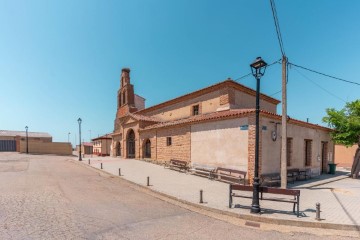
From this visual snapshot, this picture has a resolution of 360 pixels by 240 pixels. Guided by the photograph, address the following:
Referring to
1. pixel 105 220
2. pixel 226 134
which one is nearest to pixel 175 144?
pixel 226 134

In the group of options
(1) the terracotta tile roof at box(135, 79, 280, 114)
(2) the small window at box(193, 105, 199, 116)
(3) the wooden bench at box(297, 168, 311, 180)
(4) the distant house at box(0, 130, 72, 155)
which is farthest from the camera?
(4) the distant house at box(0, 130, 72, 155)

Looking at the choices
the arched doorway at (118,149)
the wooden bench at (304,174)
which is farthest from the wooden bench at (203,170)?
the arched doorway at (118,149)

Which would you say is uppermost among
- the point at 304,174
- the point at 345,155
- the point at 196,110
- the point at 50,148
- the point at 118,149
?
the point at 196,110

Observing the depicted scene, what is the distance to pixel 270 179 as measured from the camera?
11.9 metres

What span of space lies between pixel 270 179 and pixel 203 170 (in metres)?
4.31

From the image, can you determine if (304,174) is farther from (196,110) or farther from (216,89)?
(196,110)

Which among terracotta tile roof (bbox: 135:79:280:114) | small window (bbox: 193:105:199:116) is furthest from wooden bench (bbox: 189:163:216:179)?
terracotta tile roof (bbox: 135:79:280:114)

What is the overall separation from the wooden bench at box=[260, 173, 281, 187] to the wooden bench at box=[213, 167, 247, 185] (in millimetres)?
910

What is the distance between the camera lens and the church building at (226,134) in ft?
40.1

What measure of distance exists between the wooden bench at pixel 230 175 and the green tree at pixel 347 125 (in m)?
9.59

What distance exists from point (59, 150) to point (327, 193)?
4774 centimetres

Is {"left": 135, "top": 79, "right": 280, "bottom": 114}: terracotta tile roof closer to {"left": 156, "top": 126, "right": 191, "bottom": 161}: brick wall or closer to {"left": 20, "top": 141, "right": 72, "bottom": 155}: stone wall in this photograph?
{"left": 156, "top": 126, "right": 191, "bottom": 161}: brick wall

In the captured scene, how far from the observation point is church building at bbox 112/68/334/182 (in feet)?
40.1

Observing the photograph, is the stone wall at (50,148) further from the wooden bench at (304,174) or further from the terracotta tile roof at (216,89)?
the wooden bench at (304,174)
